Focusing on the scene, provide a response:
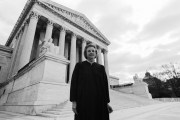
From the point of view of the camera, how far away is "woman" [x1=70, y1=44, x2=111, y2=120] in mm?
2209

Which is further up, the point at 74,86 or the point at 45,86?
the point at 45,86

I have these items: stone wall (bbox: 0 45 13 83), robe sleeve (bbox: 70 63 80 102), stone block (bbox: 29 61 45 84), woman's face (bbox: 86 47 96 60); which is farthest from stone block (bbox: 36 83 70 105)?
stone wall (bbox: 0 45 13 83)

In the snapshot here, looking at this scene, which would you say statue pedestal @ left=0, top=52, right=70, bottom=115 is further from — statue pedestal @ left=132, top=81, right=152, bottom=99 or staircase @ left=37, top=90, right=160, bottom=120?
statue pedestal @ left=132, top=81, right=152, bottom=99

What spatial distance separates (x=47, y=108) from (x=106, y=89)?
19.9ft

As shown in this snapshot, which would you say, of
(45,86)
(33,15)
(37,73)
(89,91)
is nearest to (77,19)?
(33,15)

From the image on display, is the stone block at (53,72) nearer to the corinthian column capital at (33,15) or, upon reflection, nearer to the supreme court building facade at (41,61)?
the supreme court building facade at (41,61)

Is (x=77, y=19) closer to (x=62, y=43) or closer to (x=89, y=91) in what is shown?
(x=62, y=43)

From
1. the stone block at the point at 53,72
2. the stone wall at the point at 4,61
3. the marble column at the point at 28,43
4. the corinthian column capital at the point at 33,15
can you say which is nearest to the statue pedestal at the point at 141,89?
the stone block at the point at 53,72

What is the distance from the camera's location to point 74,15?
26.3 metres

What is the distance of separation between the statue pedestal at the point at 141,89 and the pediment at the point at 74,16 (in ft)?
49.0

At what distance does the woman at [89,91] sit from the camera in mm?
2209

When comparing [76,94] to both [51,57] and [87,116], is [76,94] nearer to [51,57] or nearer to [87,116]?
[87,116]

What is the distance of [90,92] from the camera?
2328mm

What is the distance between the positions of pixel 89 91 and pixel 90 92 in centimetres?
3
